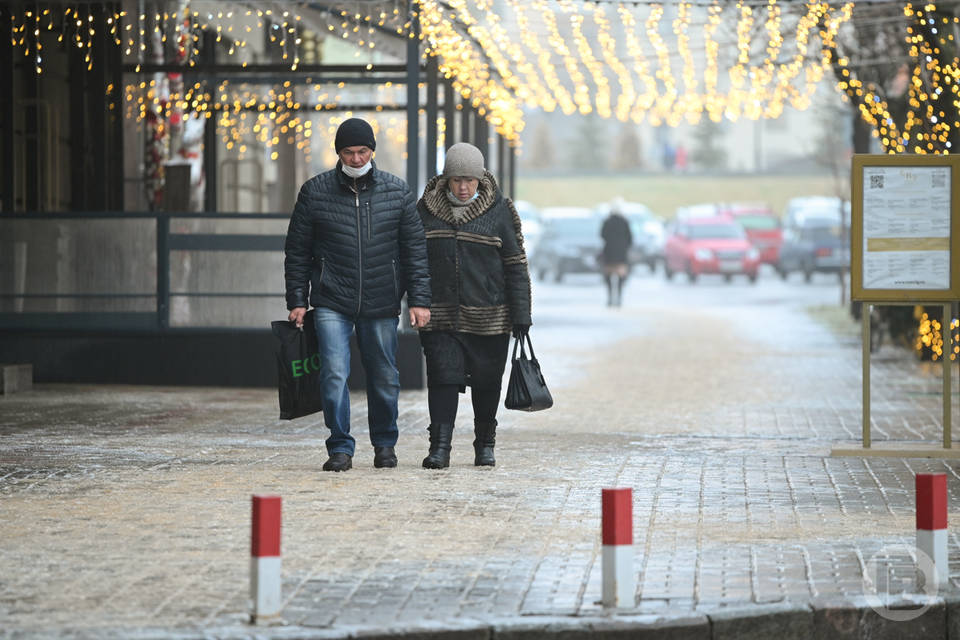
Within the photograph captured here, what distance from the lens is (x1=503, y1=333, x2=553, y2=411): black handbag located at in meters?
9.91

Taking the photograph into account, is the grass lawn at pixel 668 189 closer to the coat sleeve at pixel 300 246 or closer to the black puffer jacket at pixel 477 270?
the black puffer jacket at pixel 477 270

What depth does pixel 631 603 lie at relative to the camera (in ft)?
20.8

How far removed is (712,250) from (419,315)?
112 feet

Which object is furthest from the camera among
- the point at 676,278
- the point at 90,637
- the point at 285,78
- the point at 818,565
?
the point at 676,278

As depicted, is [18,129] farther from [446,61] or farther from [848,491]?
[848,491]

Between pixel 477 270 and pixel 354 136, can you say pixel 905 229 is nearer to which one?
pixel 477 270

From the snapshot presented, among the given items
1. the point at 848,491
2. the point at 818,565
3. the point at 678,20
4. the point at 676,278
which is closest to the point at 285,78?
the point at 678,20

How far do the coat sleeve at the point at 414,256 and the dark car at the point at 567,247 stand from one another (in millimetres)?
32284

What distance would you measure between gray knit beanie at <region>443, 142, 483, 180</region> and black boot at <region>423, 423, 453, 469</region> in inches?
54.5

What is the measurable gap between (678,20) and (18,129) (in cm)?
625

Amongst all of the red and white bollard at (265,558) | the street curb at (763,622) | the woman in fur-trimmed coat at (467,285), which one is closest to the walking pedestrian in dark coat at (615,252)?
the woman in fur-trimmed coat at (467,285)

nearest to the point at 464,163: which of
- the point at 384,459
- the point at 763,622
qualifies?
the point at 384,459

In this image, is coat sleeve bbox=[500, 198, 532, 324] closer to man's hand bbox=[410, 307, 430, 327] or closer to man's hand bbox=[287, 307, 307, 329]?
man's hand bbox=[410, 307, 430, 327]

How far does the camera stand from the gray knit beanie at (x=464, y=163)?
9.95m
